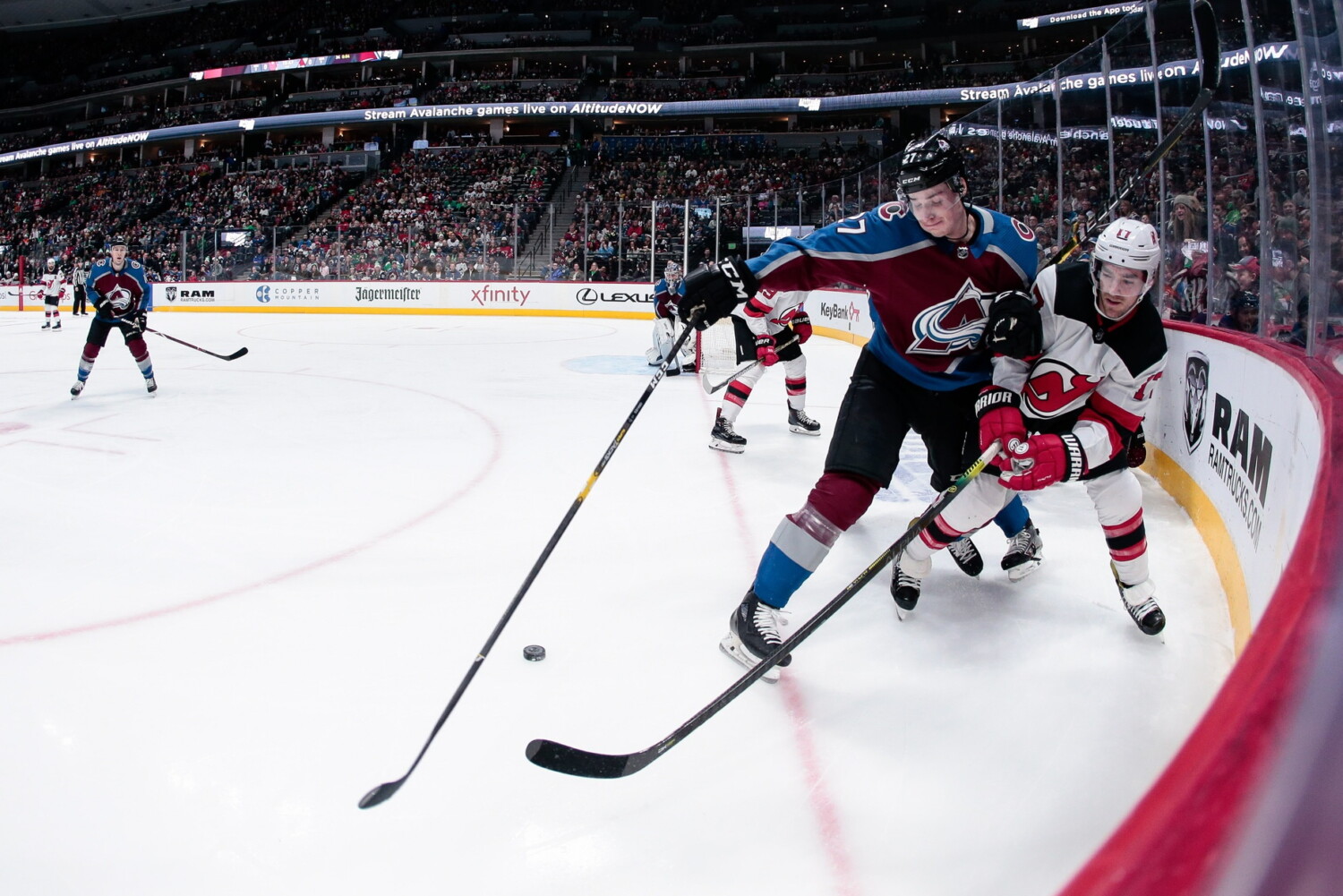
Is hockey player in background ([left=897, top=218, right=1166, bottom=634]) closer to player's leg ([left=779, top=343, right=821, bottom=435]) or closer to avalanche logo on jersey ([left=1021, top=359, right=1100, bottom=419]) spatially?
avalanche logo on jersey ([left=1021, top=359, right=1100, bottom=419])

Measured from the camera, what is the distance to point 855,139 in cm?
2464

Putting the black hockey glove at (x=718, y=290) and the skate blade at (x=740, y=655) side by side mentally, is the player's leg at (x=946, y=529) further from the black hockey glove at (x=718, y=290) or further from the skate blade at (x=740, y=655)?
the black hockey glove at (x=718, y=290)

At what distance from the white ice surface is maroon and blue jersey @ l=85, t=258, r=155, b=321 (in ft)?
8.15

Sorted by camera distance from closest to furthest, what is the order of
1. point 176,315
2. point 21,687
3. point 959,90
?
1. point 21,687
2. point 176,315
3. point 959,90

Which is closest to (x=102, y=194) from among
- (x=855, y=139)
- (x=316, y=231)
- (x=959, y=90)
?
(x=316, y=231)

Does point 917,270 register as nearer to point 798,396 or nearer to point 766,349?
point 766,349

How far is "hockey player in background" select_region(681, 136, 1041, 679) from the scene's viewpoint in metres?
2.10

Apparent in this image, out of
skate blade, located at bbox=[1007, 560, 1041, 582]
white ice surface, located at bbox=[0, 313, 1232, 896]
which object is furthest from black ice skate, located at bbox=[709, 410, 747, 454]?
skate blade, located at bbox=[1007, 560, 1041, 582]

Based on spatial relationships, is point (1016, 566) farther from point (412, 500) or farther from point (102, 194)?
point (102, 194)

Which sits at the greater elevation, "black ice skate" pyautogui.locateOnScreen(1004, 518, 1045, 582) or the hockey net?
the hockey net

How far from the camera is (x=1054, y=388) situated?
7.36ft

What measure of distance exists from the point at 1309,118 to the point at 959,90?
22.0 m

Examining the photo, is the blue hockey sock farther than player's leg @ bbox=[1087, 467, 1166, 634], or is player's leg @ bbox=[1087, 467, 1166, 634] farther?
the blue hockey sock

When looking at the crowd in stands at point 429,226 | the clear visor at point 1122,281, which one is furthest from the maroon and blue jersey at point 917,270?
the crowd in stands at point 429,226
